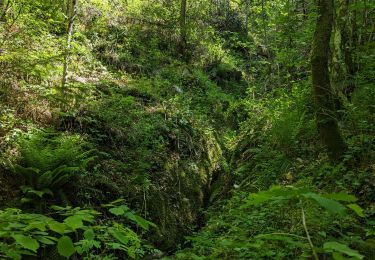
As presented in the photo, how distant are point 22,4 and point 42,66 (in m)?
1.67

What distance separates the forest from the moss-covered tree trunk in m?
0.02

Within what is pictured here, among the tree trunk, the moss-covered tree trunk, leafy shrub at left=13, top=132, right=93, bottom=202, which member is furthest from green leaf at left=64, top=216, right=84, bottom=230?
the tree trunk

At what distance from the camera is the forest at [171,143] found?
3.64m

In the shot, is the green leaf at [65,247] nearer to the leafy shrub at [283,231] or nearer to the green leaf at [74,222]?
the green leaf at [74,222]

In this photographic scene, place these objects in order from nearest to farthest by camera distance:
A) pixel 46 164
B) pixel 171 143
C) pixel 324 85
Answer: pixel 324 85, pixel 46 164, pixel 171 143

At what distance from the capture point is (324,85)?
4.70m

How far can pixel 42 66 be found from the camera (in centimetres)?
688

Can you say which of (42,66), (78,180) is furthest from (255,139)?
(42,66)

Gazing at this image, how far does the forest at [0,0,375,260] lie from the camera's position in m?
3.64

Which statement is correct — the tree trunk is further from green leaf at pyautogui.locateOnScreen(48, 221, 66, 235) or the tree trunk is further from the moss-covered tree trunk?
green leaf at pyautogui.locateOnScreen(48, 221, 66, 235)

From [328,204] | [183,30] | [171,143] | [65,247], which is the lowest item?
[171,143]

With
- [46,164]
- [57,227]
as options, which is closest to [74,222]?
[57,227]

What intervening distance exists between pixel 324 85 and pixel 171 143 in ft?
13.7

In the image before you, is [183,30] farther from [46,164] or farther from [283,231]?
[283,231]
